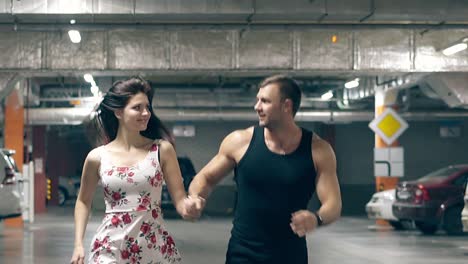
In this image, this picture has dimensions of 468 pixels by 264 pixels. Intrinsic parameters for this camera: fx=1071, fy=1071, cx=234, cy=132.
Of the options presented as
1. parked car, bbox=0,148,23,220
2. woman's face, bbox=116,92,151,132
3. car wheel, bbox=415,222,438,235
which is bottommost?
car wheel, bbox=415,222,438,235

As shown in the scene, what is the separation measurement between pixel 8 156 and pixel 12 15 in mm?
3997

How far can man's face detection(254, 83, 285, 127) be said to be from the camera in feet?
17.7

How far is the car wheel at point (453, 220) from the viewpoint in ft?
73.2

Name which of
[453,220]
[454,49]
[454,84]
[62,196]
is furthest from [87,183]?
[62,196]

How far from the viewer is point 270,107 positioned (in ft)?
17.7

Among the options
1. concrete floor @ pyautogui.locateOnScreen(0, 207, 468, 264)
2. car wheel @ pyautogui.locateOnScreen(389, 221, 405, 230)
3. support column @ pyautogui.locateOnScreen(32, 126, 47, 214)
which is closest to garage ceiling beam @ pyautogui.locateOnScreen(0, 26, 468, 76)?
concrete floor @ pyautogui.locateOnScreen(0, 207, 468, 264)

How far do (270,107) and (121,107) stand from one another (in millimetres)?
858

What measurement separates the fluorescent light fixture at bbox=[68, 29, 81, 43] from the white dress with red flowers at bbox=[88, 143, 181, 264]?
14.5 metres

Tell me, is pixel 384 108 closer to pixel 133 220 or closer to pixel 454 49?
pixel 454 49

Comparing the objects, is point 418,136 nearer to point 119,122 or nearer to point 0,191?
point 0,191

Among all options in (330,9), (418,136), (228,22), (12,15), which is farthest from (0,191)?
(418,136)

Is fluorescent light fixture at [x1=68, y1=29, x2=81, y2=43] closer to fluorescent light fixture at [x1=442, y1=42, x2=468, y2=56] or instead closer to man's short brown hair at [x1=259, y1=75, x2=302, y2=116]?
fluorescent light fixture at [x1=442, y1=42, x2=468, y2=56]

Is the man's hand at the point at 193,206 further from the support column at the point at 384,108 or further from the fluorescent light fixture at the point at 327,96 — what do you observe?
the fluorescent light fixture at the point at 327,96

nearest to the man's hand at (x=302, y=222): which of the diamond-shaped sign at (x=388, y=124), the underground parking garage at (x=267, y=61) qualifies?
the underground parking garage at (x=267, y=61)
